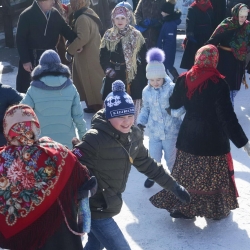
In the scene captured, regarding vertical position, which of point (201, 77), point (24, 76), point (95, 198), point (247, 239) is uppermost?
point (201, 77)

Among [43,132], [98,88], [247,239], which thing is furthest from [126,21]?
[247,239]

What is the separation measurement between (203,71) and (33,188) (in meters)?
1.87

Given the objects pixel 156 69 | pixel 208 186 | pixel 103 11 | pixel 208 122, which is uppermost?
pixel 156 69

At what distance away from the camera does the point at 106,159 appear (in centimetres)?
296

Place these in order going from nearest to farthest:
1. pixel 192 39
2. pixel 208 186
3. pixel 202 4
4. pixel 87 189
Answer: pixel 87 189
pixel 208 186
pixel 202 4
pixel 192 39

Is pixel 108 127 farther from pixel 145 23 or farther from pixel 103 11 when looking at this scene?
pixel 103 11

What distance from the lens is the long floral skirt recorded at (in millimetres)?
4020

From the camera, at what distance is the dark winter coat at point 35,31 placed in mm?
5832

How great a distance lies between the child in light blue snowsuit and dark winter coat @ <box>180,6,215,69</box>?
3010 mm

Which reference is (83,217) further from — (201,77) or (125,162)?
(201,77)

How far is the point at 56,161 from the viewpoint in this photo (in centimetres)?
256

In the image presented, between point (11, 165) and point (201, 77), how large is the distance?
1873mm

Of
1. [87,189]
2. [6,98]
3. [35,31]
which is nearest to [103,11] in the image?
[35,31]

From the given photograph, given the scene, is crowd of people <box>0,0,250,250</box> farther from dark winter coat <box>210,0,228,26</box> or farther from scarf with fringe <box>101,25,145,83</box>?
dark winter coat <box>210,0,228,26</box>
